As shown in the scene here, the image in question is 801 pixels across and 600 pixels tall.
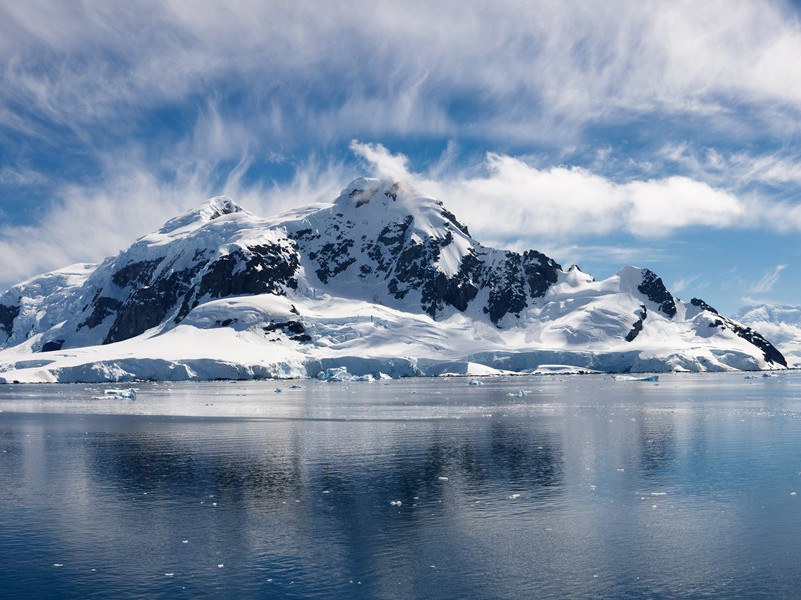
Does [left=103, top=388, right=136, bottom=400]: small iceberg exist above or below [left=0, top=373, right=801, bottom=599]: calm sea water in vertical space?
above

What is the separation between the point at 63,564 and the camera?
24797 millimetres

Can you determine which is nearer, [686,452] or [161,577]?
[161,577]

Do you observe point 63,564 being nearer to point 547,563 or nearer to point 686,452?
point 547,563

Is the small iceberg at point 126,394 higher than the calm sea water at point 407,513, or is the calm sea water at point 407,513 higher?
the small iceberg at point 126,394

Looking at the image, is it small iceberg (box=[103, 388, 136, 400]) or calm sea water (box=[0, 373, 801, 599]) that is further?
small iceberg (box=[103, 388, 136, 400])

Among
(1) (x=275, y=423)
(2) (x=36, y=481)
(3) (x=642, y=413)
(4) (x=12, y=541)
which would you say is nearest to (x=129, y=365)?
(1) (x=275, y=423)

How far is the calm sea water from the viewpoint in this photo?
22.9 metres

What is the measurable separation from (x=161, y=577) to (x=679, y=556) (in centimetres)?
1655

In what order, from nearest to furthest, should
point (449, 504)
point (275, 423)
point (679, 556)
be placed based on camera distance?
point (679, 556) < point (449, 504) < point (275, 423)

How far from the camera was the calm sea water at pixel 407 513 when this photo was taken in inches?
902

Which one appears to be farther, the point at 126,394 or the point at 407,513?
the point at 126,394

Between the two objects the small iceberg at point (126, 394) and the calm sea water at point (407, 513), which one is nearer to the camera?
the calm sea water at point (407, 513)

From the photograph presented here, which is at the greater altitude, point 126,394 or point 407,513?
point 126,394

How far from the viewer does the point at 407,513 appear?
31172 millimetres
